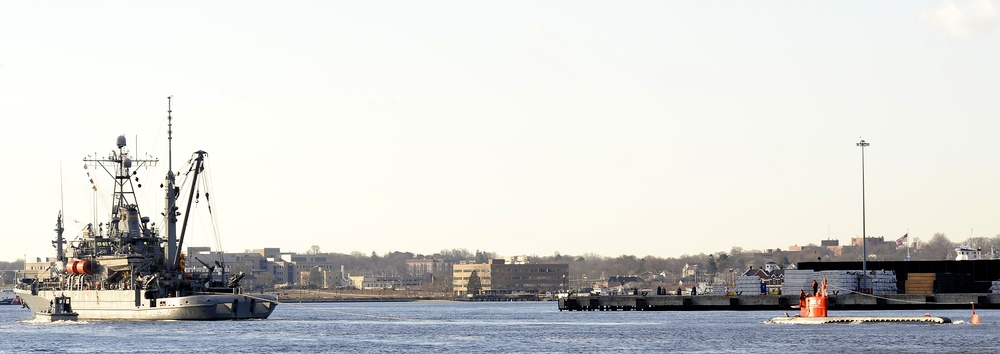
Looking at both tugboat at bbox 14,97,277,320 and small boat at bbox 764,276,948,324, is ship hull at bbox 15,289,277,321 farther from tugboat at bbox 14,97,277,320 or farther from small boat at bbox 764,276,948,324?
small boat at bbox 764,276,948,324

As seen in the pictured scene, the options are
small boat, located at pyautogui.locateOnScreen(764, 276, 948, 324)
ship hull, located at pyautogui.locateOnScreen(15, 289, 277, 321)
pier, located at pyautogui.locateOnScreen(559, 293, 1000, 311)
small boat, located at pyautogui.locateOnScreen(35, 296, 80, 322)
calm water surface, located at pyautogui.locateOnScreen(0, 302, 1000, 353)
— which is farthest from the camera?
pier, located at pyautogui.locateOnScreen(559, 293, 1000, 311)

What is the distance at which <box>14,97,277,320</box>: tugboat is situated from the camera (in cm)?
12850

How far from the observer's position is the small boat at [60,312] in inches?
5118

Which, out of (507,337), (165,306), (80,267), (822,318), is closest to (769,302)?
(822,318)

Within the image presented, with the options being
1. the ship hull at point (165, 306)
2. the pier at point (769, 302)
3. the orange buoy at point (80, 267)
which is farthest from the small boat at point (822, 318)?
→ the orange buoy at point (80, 267)

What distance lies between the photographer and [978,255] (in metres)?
189

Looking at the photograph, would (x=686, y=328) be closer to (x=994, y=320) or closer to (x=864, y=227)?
(x=994, y=320)

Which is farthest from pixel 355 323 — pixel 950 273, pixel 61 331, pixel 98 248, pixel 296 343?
pixel 950 273

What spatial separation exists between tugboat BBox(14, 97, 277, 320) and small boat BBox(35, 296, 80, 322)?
955mm

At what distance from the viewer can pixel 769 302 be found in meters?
161

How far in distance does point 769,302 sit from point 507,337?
2429 inches

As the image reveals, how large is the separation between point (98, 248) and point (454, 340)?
44.0 meters

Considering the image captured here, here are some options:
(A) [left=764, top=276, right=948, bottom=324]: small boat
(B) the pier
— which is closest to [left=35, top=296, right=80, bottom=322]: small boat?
(A) [left=764, top=276, right=948, bottom=324]: small boat

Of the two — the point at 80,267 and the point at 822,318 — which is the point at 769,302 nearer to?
the point at 822,318
